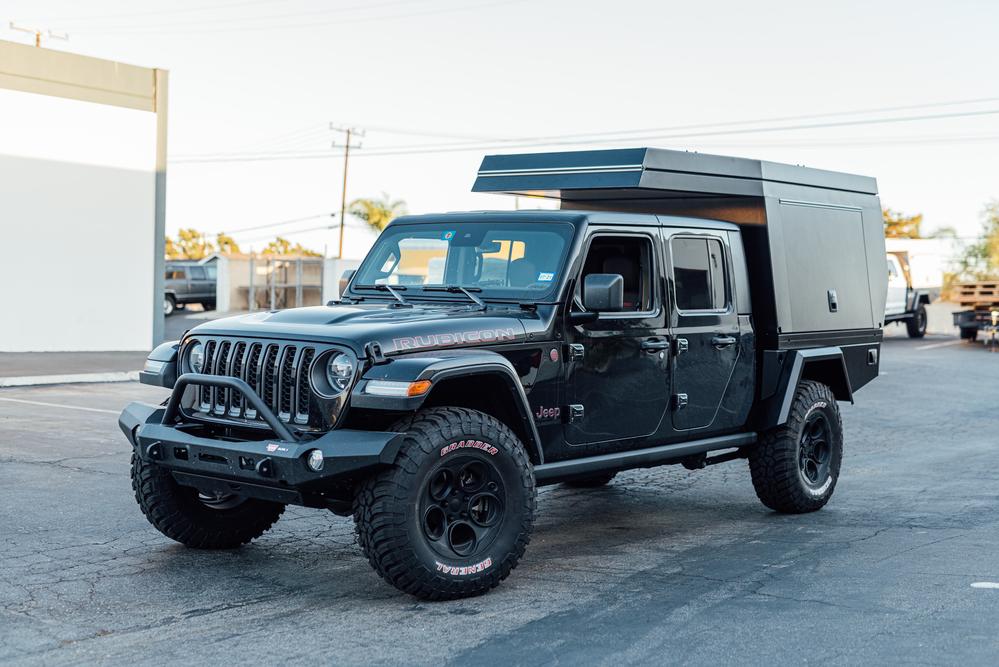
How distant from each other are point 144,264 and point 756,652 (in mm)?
21448

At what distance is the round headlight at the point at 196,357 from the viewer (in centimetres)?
647

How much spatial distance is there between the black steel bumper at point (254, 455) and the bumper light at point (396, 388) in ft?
0.67

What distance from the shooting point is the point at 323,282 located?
47531 millimetres

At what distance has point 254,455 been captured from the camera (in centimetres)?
580

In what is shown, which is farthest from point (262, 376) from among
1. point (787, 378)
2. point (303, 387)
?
point (787, 378)

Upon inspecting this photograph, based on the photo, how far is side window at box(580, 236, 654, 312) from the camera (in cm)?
729

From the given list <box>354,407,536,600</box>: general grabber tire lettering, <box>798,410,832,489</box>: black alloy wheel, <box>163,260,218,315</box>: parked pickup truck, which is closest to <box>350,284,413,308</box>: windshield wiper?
Result: <box>354,407,536,600</box>: general grabber tire lettering

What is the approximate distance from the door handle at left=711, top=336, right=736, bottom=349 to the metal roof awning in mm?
988

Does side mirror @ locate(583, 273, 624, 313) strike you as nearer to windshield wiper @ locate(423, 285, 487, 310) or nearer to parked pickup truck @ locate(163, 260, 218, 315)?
windshield wiper @ locate(423, 285, 487, 310)

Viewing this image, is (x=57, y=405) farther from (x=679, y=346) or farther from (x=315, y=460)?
(x=315, y=460)

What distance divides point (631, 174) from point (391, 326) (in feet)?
7.85

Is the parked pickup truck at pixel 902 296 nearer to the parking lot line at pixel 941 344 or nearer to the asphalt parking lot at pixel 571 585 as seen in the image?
the parking lot line at pixel 941 344

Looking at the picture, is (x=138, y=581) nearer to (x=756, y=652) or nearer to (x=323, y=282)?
(x=756, y=652)

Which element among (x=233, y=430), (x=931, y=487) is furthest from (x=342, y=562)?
(x=931, y=487)
